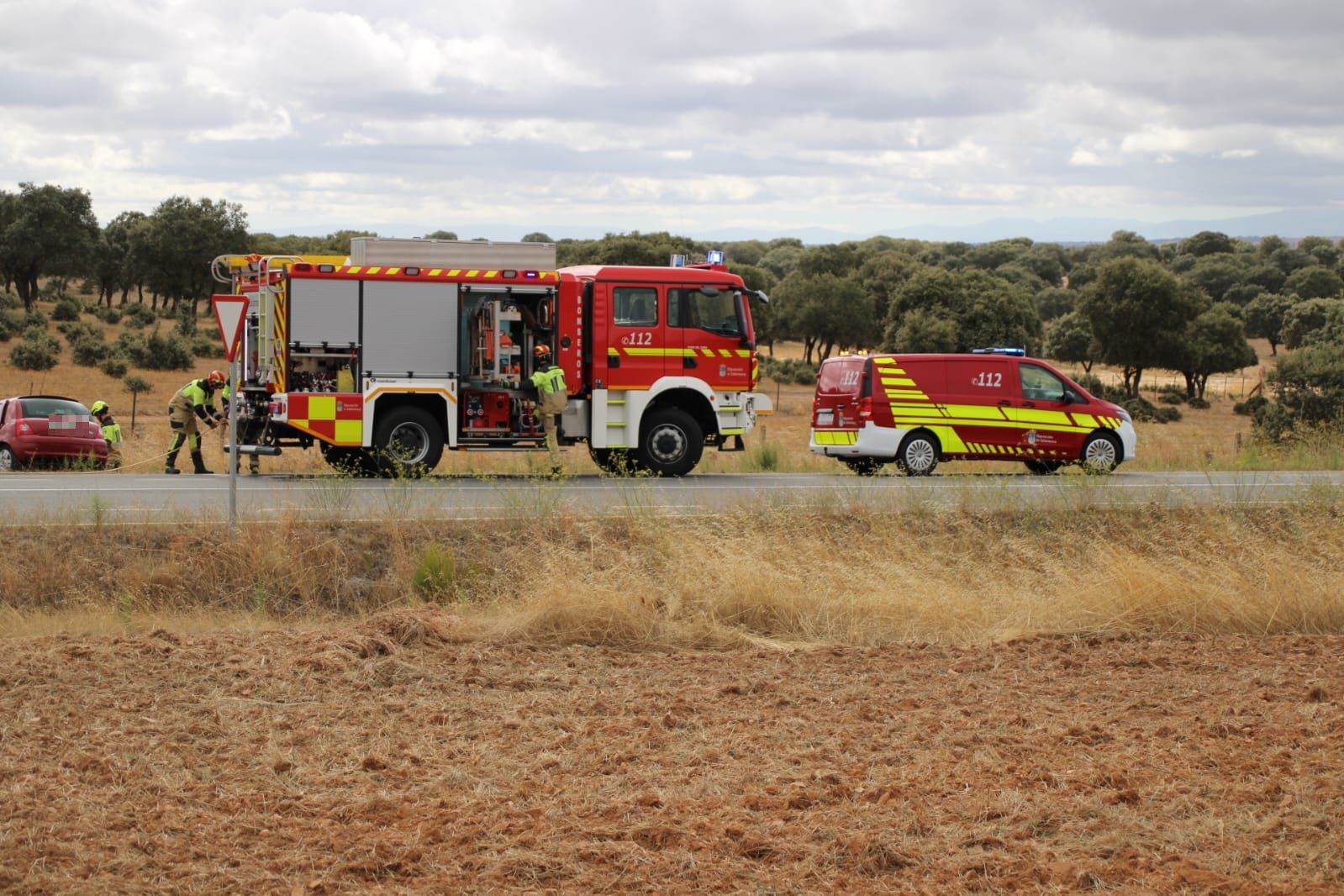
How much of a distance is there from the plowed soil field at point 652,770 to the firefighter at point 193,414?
1143 cm

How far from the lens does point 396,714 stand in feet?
24.4

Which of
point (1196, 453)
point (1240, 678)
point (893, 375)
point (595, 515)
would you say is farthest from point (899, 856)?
point (1196, 453)

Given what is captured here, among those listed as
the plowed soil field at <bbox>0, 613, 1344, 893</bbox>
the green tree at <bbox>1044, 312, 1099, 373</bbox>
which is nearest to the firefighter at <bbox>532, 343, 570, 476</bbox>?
the plowed soil field at <bbox>0, 613, 1344, 893</bbox>

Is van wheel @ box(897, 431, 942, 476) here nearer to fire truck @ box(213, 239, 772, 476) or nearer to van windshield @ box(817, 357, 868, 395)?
van windshield @ box(817, 357, 868, 395)

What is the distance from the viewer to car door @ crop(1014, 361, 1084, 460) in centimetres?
2164

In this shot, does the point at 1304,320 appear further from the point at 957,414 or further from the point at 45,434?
the point at 45,434

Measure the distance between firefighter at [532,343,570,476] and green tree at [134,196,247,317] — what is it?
52.7 m

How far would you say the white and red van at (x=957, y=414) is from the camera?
69.3ft

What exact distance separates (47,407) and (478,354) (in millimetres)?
7553

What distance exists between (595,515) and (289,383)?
647cm

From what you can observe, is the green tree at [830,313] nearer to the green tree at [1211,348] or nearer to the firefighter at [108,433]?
the green tree at [1211,348]

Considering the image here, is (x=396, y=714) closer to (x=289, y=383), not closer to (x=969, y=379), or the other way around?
(x=289, y=383)

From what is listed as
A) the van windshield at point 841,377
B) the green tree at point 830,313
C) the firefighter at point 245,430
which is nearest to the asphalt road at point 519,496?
the firefighter at point 245,430

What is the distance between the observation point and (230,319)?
1326 centimetres
